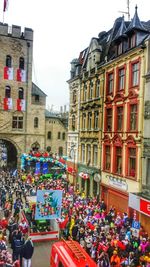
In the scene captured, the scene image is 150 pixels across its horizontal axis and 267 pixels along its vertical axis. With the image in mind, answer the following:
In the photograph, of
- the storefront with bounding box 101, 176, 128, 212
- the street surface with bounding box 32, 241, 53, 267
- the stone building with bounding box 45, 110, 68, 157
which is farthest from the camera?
the stone building with bounding box 45, 110, 68, 157

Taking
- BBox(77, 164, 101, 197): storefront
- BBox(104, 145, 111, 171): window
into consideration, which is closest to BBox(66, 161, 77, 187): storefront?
BBox(77, 164, 101, 197): storefront

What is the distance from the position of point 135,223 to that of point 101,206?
641 centimetres

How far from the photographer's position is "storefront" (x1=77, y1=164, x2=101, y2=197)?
29.2 meters

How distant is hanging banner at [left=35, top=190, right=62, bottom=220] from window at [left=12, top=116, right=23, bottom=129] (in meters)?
29.3

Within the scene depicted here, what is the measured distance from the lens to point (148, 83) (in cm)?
2122

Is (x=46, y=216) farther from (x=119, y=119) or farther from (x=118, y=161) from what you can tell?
(x=119, y=119)

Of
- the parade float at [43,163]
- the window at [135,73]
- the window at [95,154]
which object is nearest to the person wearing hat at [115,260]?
the window at [135,73]

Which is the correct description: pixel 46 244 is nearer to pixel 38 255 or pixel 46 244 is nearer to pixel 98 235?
pixel 38 255

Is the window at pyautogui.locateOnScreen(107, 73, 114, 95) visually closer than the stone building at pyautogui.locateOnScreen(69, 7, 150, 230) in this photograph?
No

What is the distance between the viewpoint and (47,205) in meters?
18.4

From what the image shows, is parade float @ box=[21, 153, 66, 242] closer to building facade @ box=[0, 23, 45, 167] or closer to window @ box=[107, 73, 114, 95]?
window @ box=[107, 73, 114, 95]

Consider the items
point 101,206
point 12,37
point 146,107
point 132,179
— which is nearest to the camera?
point 146,107

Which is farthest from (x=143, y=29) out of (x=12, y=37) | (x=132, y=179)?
(x=12, y=37)

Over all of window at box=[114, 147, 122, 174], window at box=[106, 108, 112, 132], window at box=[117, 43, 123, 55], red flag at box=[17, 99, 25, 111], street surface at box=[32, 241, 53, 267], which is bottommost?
street surface at box=[32, 241, 53, 267]
